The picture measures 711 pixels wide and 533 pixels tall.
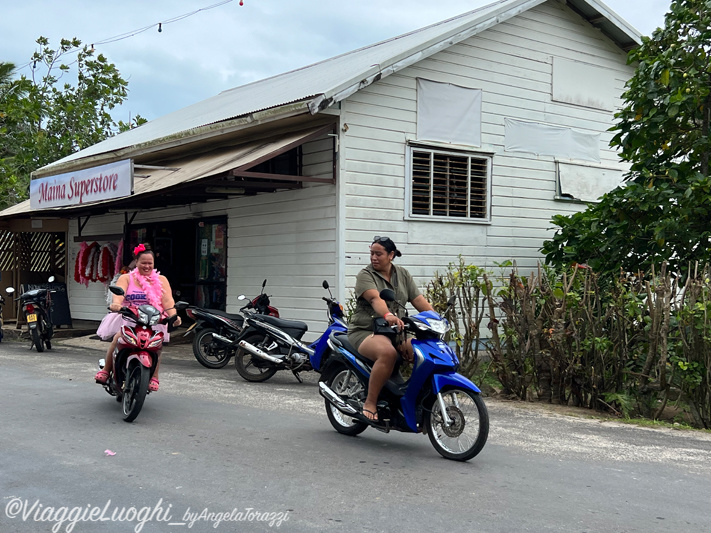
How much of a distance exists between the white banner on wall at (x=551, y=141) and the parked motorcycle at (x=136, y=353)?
8314 mm

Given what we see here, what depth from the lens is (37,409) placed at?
7.98m

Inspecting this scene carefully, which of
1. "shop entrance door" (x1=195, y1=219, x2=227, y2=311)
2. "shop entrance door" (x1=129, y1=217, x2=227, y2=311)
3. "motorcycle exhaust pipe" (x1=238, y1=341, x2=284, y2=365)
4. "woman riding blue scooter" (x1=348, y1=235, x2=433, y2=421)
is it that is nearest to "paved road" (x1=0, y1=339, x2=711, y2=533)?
"woman riding blue scooter" (x1=348, y1=235, x2=433, y2=421)

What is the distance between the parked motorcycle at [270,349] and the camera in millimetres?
10250

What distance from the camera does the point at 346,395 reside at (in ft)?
22.7

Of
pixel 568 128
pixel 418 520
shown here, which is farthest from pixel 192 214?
pixel 418 520

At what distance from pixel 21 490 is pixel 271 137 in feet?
28.0

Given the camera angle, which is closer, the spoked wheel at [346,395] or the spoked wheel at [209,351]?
the spoked wheel at [346,395]

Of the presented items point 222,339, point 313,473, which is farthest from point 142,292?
point 222,339

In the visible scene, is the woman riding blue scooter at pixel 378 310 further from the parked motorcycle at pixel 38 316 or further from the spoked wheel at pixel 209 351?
the parked motorcycle at pixel 38 316

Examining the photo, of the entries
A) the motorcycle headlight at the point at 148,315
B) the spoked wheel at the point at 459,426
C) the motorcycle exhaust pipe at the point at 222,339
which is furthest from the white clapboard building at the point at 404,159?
the spoked wheel at the point at 459,426

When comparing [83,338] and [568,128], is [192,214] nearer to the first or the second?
[83,338]

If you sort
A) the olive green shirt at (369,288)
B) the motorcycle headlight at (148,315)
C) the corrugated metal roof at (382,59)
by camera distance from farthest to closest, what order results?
the corrugated metal roof at (382,59) → the motorcycle headlight at (148,315) → the olive green shirt at (369,288)

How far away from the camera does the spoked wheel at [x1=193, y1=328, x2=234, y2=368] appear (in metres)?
11.6

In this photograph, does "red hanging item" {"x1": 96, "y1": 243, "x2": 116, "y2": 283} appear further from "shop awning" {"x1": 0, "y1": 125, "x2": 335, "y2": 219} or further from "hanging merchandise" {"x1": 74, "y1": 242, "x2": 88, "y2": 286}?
"shop awning" {"x1": 0, "y1": 125, "x2": 335, "y2": 219}
